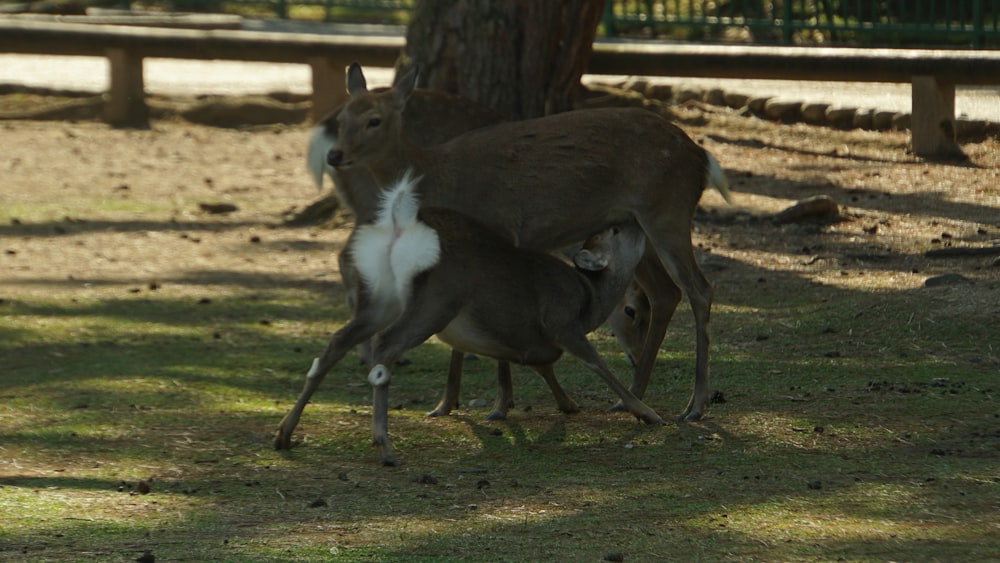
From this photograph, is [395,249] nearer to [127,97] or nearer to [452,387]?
[452,387]

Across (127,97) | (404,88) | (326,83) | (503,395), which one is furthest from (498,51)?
(127,97)

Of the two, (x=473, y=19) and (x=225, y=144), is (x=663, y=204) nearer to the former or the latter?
(x=473, y=19)

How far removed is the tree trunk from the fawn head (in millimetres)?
3077

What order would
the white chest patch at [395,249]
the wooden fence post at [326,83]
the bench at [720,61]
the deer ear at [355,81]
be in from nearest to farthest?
the white chest patch at [395,249] → the deer ear at [355,81] → the bench at [720,61] → the wooden fence post at [326,83]

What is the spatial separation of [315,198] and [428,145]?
4239mm

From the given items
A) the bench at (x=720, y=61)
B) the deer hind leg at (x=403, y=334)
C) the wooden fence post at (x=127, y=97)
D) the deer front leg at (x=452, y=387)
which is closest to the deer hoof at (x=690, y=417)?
the deer front leg at (x=452, y=387)

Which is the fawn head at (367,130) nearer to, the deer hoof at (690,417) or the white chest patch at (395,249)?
the white chest patch at (395,249)

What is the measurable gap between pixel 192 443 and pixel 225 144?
8.84 m

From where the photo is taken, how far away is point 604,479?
5.35 metres

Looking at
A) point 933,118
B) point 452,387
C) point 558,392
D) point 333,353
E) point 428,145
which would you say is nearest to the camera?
point 333,353

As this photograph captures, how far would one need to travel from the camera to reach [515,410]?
6.62m

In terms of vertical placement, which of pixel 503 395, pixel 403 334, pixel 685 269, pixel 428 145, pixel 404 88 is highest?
pixel 404 88

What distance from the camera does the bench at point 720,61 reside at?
36.9ft

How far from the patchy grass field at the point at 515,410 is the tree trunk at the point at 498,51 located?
1.43m
